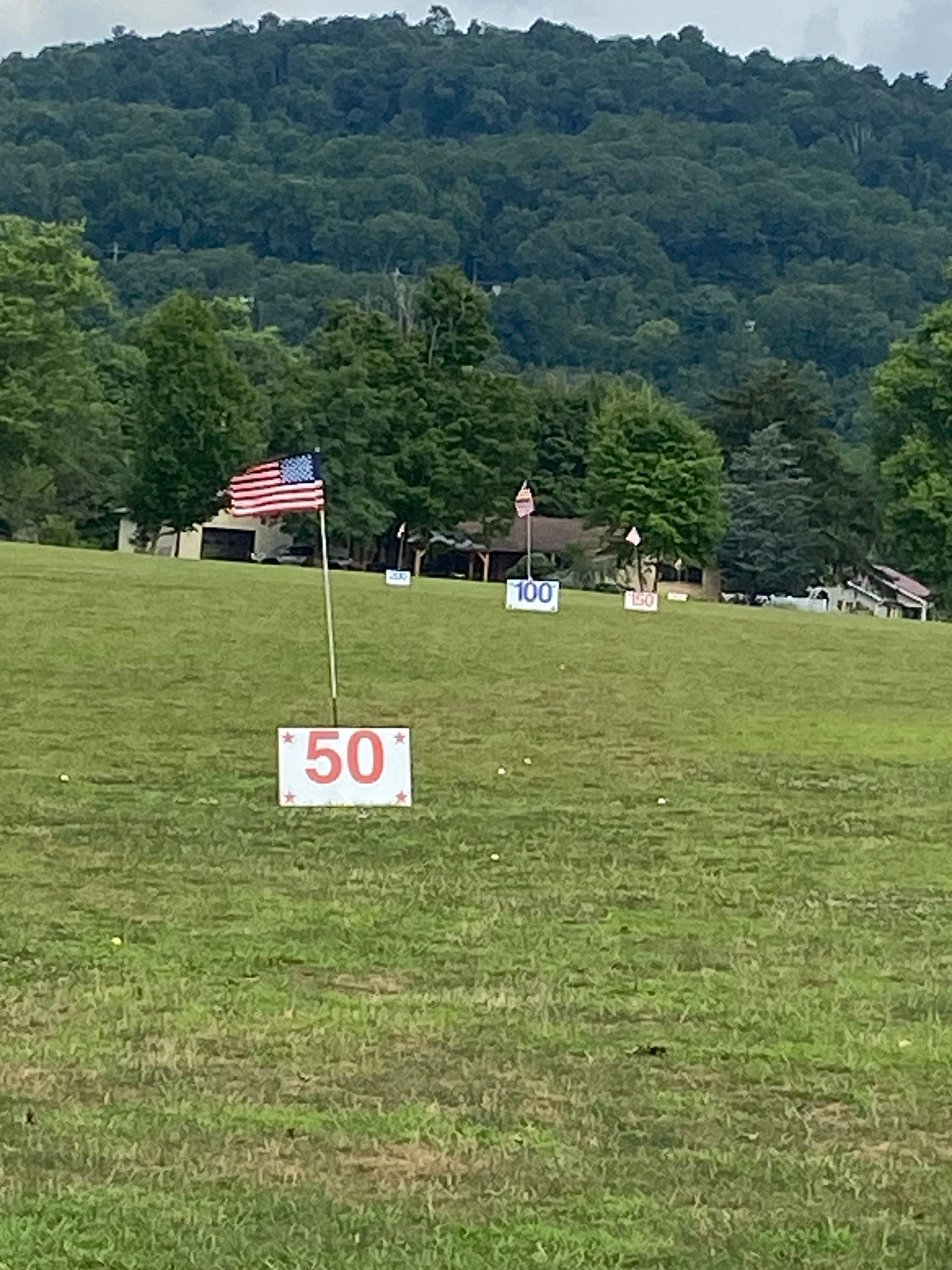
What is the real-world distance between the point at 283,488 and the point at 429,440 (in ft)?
231

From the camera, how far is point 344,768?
48.5ft

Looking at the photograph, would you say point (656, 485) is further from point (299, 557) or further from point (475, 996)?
point (475, 996)

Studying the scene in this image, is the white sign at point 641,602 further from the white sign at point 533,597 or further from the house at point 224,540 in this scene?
the house at point 224,540

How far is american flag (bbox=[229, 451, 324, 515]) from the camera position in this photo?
65.0 feet

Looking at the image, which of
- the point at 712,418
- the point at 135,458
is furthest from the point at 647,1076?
the point at 712,418

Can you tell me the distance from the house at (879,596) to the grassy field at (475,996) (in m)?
84.2

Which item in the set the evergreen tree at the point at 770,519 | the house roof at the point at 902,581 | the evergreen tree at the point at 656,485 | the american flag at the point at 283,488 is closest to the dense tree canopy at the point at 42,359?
the evergreen tree at the point at 656,485

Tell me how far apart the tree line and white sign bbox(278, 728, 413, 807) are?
213ft

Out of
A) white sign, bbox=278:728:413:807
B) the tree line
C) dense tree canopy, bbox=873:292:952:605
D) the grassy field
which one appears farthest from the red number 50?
the tree line

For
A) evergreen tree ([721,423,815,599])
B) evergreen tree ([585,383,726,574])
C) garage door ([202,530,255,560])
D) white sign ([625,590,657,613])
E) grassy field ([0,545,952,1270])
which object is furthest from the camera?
garage door ([202,530,255,560])

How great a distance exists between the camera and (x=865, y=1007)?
30.6 ft

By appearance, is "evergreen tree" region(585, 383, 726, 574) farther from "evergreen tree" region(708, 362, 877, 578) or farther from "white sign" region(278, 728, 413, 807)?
"white sign" region(278, 728, 413, 807)

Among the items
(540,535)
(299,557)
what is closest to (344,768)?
(540,535)

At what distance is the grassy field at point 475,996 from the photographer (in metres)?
6.30
